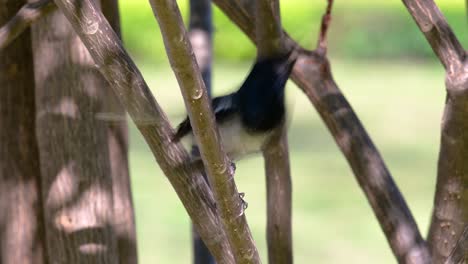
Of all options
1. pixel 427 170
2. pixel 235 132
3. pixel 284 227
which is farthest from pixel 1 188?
pixel 427 170

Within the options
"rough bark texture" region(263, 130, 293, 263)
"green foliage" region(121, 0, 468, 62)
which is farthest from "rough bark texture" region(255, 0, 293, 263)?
"green foliage" region(121, 0, 468, 62)

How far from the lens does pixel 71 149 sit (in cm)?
220

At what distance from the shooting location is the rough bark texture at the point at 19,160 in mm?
2420

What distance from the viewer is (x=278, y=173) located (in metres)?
2.22

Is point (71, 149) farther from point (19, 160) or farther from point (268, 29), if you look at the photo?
point (268, 29)

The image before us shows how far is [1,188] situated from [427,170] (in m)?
6.99

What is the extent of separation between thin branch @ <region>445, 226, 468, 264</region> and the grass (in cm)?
385

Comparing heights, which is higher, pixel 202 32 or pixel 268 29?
pixel 202 32

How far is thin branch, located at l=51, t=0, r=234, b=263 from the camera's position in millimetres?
1533

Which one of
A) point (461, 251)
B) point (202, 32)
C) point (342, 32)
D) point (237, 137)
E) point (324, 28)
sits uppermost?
point (342, 32)

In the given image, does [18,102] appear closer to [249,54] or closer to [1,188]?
[1,188]

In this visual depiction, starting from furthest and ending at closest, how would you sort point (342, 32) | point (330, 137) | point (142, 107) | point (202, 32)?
point (342, 32) < point (330, 137) < point (202, 32) < point (142, 107)

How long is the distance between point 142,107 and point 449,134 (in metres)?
0.66

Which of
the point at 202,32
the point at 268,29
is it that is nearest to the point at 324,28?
the point at 268,29
